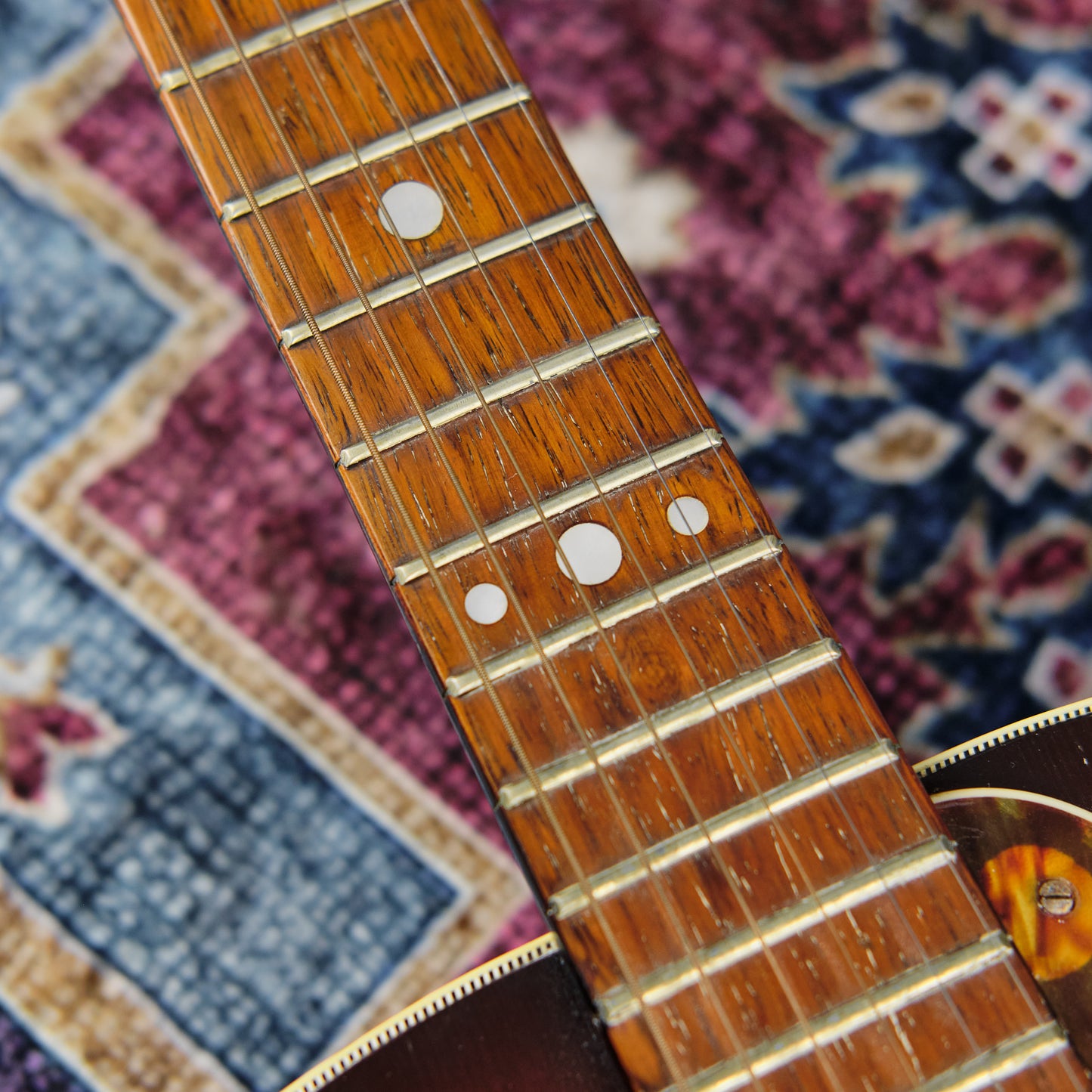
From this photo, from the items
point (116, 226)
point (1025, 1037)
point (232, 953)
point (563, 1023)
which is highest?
point (116, 226)

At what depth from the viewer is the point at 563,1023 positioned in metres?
0.62

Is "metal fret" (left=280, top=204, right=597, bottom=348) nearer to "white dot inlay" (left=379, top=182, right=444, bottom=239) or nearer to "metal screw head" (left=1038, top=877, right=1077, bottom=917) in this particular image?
"white dot inlay" (left=379, top=182, right=444, bottom=239)

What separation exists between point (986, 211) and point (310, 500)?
76cm

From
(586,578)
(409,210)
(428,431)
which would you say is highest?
(409,210)

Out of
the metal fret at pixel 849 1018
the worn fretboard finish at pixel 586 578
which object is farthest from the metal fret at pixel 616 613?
the metal fret at pixel 849 1018

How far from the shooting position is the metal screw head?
24.1 inches

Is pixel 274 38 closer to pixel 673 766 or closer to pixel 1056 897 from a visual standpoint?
pixel 673 766

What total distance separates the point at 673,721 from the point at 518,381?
219 mm

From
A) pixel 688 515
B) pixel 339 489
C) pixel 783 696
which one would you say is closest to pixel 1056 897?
pixel 783 696

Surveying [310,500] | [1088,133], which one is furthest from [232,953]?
[1088,133]

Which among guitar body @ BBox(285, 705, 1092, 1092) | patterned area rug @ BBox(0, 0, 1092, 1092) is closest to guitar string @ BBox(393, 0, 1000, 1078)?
guitar body @ BBox(285, 705, 1092, 1092)

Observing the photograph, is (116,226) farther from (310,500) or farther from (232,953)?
(232,953)

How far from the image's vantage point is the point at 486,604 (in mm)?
559

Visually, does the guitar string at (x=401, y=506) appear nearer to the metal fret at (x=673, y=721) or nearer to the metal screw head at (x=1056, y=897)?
the metal fret at (x=673, y=721)
